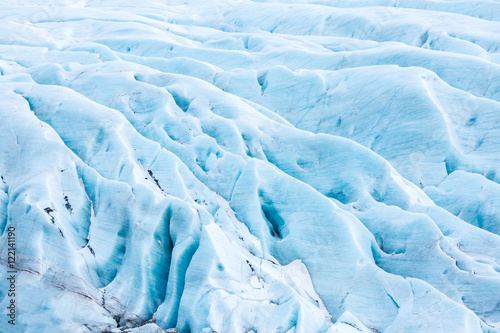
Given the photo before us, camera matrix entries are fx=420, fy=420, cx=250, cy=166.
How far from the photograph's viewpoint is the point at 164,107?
9.81m

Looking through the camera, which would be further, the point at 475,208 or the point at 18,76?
the point at 18,76

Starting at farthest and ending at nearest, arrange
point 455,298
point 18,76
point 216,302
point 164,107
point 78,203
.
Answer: point 18,76 → point 164,107 → point 78,203 → point 455,298 → point 216,302

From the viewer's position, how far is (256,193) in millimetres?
8055

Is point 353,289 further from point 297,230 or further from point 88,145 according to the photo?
point 88,145

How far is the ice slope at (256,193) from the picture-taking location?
625cm

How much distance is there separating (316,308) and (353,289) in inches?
31.0

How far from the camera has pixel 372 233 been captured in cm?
768

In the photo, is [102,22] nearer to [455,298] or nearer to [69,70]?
[69,70]

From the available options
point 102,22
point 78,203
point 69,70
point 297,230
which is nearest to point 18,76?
point 69,70

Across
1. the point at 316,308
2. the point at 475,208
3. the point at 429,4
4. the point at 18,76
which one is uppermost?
the point at 429,4

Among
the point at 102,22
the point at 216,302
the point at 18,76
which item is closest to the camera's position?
the point at 216,302

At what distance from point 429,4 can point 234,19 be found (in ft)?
29.7

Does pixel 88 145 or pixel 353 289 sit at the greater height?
pixel 88 145

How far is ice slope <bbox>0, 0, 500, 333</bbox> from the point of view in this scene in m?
6.25
